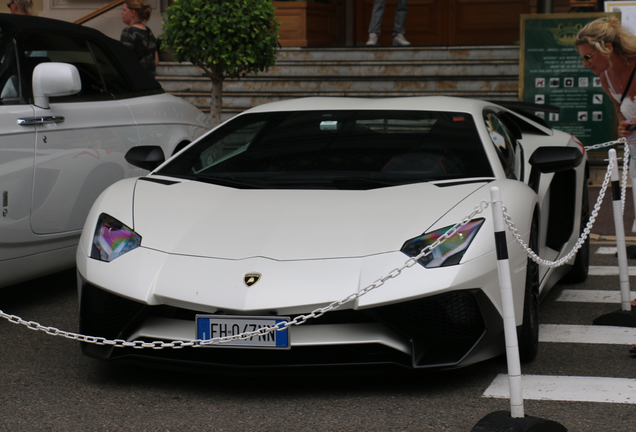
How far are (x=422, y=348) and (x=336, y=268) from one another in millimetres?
460

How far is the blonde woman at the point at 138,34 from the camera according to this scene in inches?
356

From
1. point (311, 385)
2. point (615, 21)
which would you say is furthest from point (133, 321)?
point (615, 21)

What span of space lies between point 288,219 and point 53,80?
72.5 inches

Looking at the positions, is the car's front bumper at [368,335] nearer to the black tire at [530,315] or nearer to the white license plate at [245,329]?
the white license plate at [245,329]

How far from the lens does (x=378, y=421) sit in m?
3.17

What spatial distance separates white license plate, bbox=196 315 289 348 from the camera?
128 inches

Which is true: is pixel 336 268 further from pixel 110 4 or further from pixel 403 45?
pixel 110 4

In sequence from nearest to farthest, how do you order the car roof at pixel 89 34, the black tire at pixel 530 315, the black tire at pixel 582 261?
the black tire at pixel 530 315
the car roof at pixel 89 34
the black tire at pixel 582 261

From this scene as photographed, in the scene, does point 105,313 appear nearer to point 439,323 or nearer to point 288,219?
point 288,219

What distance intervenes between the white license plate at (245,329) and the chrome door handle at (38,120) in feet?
6.71

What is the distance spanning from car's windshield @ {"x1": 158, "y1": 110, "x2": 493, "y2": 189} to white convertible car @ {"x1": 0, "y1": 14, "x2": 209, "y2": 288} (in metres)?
0.83

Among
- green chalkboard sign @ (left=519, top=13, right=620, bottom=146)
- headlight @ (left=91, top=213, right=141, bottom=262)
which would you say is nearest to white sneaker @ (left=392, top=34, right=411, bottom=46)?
green chalkboard sign @ (left=519, top=13, right=620, bottom=146)

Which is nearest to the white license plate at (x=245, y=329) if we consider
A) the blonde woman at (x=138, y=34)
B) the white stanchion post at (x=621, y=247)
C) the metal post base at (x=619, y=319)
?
the metal post base at (x=619, y=319)

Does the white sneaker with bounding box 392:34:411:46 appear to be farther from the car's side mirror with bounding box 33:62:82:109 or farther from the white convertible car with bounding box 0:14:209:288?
the car's side mirror with bounding box 33:62:82:109
